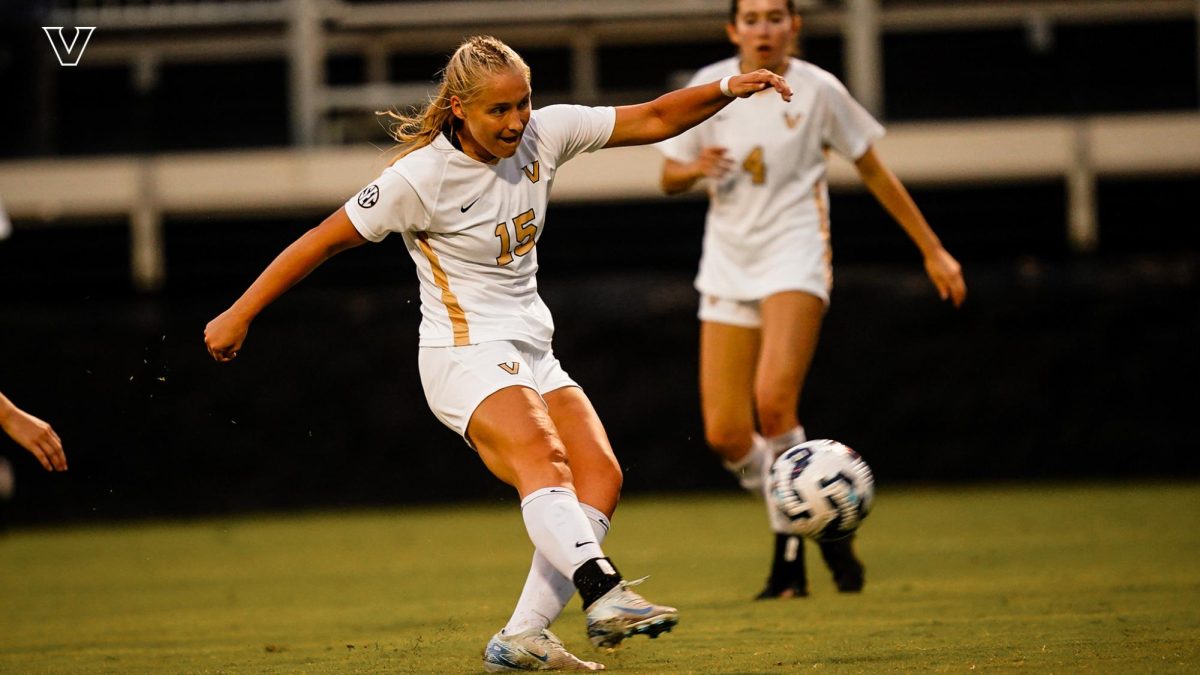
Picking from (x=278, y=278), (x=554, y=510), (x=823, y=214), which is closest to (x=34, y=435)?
(x=278, y=278)

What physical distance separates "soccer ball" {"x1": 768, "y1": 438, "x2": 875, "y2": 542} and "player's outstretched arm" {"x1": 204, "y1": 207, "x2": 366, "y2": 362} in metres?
1.81

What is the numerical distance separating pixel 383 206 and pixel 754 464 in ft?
8.60

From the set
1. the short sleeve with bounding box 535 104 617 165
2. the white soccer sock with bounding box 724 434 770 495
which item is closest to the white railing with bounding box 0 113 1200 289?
the white soccer sock with bounding box 724 434 770 495

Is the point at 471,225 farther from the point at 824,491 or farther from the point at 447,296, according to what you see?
the point at 824,491

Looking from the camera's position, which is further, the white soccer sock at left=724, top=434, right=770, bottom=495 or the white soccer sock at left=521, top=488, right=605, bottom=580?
the white soccer sock at left=724, top=434, right=770, bottom=495

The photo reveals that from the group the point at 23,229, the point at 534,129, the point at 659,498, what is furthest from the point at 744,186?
the point at 23,229

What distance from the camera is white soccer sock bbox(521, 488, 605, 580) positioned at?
431 centimetres

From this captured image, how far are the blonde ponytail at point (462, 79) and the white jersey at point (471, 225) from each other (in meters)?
0.05

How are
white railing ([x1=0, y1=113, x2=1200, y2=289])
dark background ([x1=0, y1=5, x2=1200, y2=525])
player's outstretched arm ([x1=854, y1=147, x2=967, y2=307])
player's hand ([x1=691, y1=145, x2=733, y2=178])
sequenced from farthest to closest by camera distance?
white railing ([x1=0, y1=113, x2=1200, y2=289]) < dark background ([x1=0, y1=5, x2=1200, y2=525]) < player's outstretched arm ([x1=854, y1=147, x2=967, y2=307]) < player's hand ([x1=691, y1=145, x2=733, y2=178])

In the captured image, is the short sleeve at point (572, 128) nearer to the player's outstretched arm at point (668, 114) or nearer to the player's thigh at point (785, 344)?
the player's outstretched arm at point (668, 114)

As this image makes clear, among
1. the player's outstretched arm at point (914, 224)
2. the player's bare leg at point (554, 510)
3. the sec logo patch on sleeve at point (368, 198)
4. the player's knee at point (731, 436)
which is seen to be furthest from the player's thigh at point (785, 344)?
the sec logo patch on sleeve at point (368, 198)

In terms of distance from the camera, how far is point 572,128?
491cm

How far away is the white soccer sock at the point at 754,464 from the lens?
6.60m

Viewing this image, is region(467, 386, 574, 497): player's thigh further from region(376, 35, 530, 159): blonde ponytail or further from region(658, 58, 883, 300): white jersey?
region(658, 58, 883, 300): white jersey
